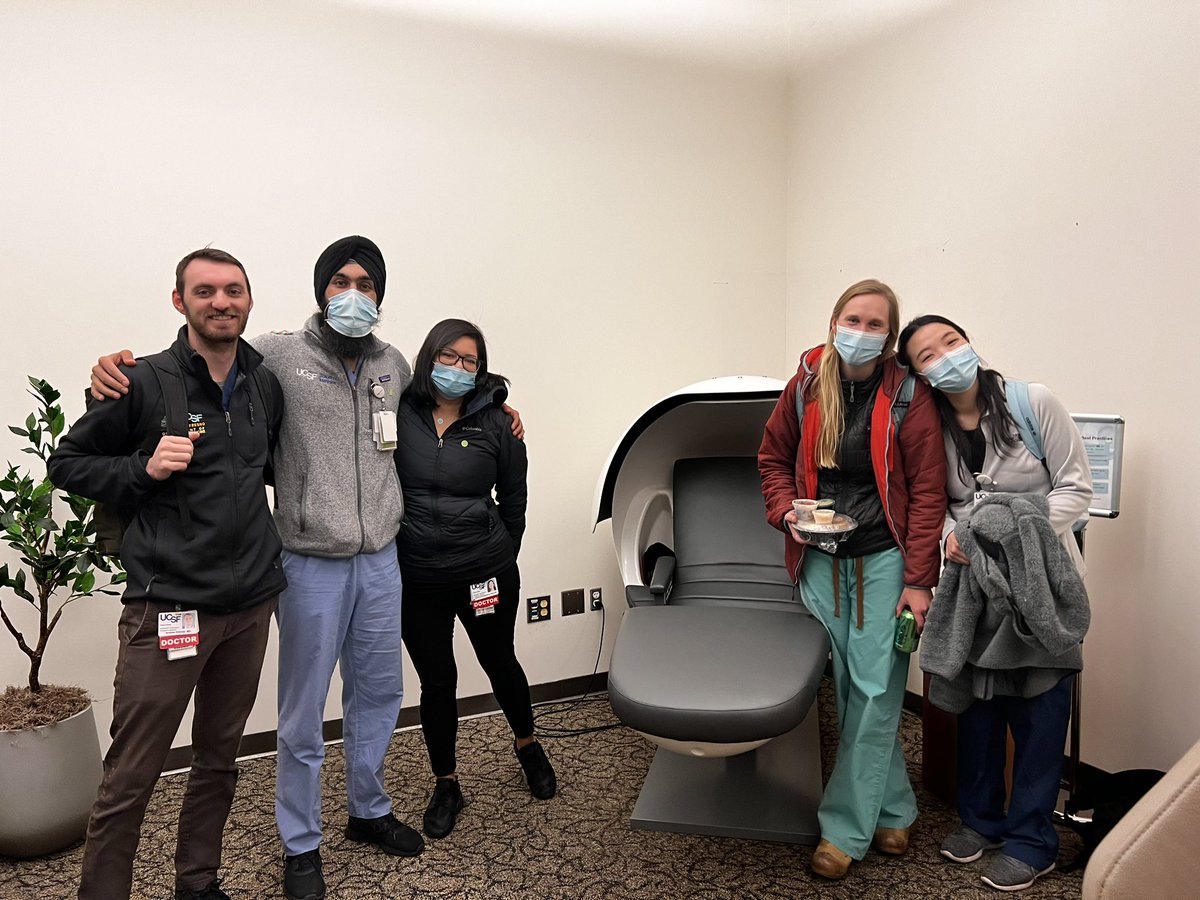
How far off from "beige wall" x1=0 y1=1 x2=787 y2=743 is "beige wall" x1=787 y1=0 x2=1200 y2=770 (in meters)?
0.87

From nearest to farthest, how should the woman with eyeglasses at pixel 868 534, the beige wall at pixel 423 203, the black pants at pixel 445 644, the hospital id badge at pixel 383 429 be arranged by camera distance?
the woman with eyeglasses at pixel 868 534, the hospital id badge at pixel 383 429, the black pants at pixel 445 644, the beige wall at pixel 423 203

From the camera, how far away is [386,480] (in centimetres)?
249

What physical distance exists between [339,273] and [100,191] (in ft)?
3.95

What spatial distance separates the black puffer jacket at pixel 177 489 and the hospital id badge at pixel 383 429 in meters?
0.38

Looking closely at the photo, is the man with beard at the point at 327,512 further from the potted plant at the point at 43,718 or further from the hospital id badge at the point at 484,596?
the potted plant at the point at 43,718

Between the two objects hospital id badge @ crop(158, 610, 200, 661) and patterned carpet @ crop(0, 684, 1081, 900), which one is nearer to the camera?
hospital id badge @ crop(158, 610, 200, 661)

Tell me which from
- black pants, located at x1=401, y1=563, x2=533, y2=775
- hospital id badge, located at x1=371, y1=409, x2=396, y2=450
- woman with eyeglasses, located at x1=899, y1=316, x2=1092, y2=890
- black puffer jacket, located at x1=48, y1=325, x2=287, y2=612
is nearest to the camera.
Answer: black puffer jacket, located at x1=48, y1=325, x2=287, y2=612

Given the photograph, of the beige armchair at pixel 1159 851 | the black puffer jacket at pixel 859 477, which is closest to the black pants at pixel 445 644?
the black puffer jacket at pixel 859 477

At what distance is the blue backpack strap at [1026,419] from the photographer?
230 cm

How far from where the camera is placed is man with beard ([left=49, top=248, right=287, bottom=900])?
201cm

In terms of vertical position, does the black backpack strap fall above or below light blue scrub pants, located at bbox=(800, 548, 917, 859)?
above

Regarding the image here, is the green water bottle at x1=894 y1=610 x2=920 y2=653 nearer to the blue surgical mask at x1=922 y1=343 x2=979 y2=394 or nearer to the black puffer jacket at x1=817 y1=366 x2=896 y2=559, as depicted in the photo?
the black puffer jacket at x1=817 y1=366 x2=896 y2=559

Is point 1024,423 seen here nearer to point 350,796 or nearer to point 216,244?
point 350,796

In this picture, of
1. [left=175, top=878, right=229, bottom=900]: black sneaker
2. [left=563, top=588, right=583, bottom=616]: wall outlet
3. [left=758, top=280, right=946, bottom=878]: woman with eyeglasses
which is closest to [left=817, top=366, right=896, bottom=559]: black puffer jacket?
[left=758, top=280, right=946, bottom=878]: woman with eyeglasses
